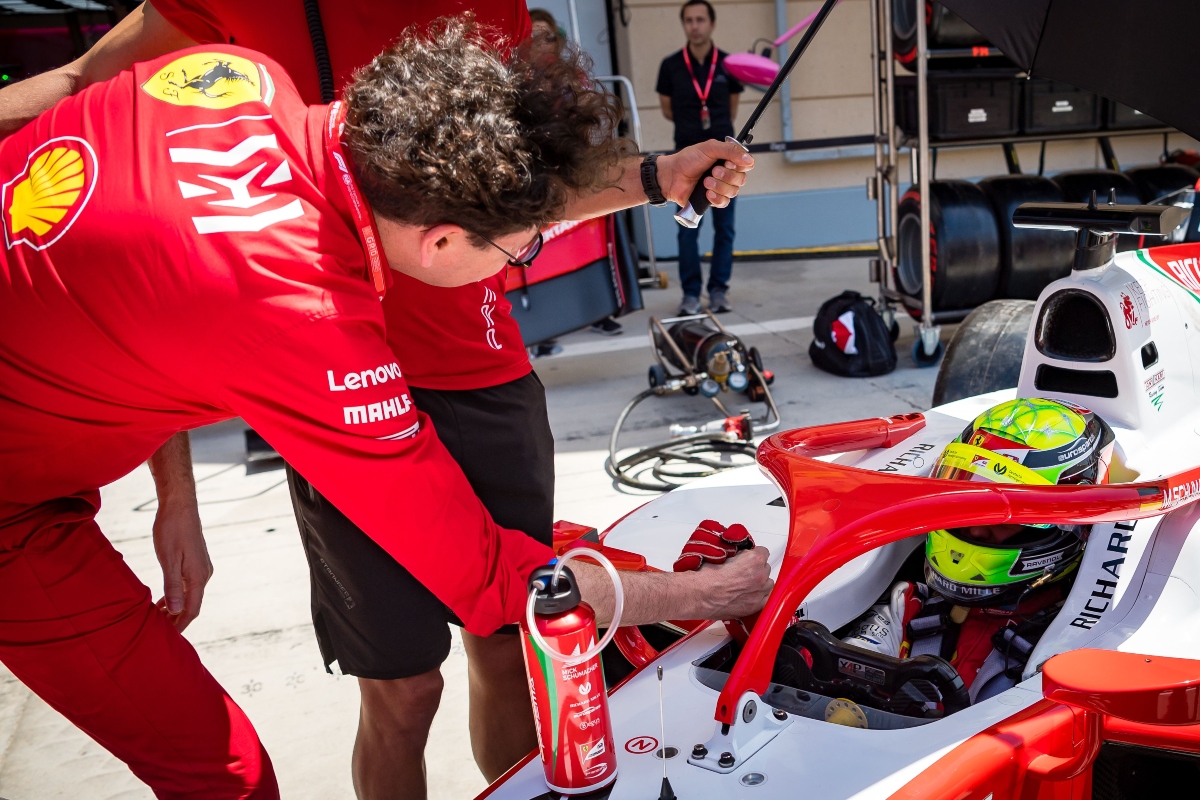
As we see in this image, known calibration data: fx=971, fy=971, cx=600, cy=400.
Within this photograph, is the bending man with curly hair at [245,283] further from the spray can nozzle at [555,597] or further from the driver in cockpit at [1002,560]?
the driver in cockpit at [1002,560]

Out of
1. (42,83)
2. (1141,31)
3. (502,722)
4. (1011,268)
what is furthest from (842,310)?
(42,83)

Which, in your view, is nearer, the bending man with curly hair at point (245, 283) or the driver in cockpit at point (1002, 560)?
the bending man with curly hair at point (245, 283)

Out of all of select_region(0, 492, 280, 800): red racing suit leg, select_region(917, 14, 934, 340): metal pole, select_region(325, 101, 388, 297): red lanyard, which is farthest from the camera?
select_region(917, 14, 934, 340): metal pole

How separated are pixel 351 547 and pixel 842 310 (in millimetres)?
4317

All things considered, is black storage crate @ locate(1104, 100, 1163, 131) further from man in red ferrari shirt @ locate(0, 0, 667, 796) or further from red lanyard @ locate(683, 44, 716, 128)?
man in red ferrari shirt @ locate(0, 0, 667, 796)

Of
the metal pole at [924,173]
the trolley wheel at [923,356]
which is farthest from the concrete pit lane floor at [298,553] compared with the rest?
the metal pole at [924,173]

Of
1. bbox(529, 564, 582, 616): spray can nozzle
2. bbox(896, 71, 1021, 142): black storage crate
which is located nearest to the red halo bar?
bbox(529, 564, 582, 616): spray can nozzle

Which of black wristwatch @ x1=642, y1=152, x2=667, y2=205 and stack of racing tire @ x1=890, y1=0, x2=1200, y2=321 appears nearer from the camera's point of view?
black wristwatch @ x1=642, y1=152, x2=667, y2=205

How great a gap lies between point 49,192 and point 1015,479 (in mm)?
1763

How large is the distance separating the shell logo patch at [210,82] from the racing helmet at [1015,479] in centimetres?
150

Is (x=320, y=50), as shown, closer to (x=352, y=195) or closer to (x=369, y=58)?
(x=369, y=58)

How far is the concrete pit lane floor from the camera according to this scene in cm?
261

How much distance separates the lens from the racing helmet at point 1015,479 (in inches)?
76.6

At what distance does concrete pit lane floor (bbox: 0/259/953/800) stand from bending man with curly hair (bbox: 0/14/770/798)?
1236 millimetres
